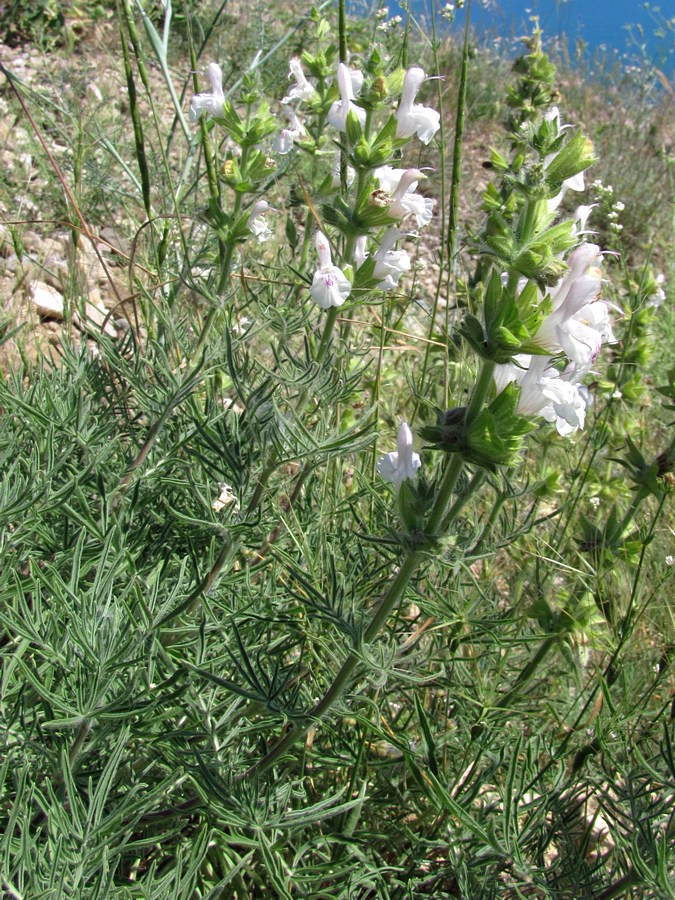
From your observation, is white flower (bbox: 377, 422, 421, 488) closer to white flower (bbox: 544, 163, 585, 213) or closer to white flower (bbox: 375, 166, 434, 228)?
white flower (bbox: 544, 163, 585, 213)

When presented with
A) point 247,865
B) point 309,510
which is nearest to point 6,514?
point 309,510

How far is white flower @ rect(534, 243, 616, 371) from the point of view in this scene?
1200 millimetres

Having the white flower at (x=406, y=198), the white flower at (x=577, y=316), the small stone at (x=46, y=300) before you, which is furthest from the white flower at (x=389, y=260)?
the small stone at (x=46, y=300)

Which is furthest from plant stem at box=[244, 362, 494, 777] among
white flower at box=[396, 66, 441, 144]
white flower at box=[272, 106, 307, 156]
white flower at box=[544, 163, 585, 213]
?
white flower at box=[272, 106, 307, 156]

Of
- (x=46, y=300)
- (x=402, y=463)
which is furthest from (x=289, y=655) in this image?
(x=46, y=300)

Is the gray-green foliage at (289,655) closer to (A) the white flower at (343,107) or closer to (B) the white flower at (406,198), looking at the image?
(B) the white flower at (406,198)

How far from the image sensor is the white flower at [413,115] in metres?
1.70

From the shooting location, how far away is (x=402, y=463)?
142cm

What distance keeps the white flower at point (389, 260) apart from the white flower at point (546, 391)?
1.64 feet

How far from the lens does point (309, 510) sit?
1.98m

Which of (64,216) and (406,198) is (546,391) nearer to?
(406,198)

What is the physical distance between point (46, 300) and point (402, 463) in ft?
8.17

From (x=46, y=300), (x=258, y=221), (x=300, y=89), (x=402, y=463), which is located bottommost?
(x=46, y=300)

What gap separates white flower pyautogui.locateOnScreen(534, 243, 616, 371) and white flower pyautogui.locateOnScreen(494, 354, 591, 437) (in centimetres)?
5
